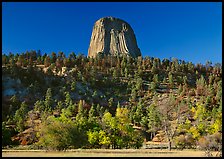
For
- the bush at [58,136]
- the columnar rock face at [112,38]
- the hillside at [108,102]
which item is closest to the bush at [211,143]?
the hillside at [108,102]

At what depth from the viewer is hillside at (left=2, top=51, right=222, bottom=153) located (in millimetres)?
47656

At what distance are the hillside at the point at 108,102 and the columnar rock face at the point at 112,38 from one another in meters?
39.9

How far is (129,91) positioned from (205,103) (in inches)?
1010

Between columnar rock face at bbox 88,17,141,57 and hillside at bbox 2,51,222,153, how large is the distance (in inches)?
1569

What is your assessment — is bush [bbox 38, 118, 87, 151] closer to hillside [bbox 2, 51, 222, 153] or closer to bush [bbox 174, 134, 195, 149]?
hillside [bbox 2, 51, 222, 153]

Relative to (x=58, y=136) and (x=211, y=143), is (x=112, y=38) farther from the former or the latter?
(x=58, y=136)

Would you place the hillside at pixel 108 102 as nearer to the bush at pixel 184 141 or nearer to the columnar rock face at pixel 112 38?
the bush at pixel 184 141

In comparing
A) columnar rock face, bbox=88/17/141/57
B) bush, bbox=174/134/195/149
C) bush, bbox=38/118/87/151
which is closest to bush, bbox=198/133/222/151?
bush, bbox=174/134/195/149

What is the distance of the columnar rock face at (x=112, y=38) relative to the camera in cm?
15688

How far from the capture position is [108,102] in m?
86.2

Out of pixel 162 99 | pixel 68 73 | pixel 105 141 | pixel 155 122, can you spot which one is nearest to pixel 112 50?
pixel 68 73

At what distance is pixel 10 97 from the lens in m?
82.5

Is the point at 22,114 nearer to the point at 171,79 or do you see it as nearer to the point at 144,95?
the point at 144,95

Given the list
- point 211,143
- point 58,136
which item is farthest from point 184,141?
point 58,136
